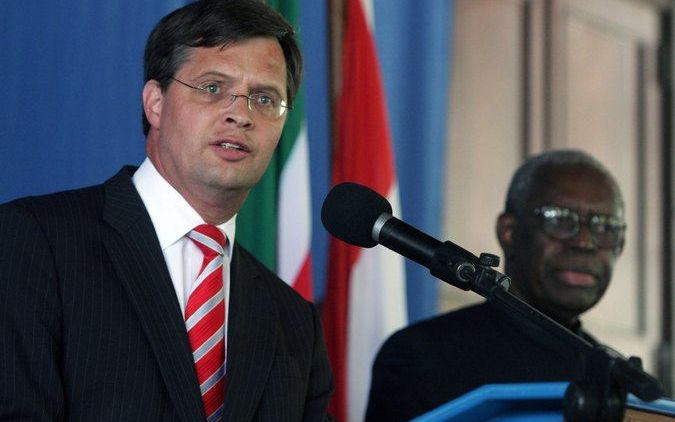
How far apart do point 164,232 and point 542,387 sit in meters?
0.84

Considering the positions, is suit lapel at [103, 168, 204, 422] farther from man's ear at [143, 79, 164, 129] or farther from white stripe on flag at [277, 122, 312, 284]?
white stripe on flag at [277, 122, 312, 284]

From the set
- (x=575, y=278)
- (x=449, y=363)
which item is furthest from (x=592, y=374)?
(x=575, y=278)

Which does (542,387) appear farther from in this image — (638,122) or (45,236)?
(638,122)

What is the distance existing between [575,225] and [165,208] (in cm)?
131

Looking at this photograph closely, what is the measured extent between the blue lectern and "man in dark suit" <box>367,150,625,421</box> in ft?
3.43

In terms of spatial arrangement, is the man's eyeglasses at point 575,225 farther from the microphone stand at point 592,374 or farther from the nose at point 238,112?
the microphone stand at point 592,374

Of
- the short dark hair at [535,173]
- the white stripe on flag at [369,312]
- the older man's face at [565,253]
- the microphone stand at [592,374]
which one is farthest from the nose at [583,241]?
the microphone stand at [592,374]

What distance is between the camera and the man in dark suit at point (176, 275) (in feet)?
6.41

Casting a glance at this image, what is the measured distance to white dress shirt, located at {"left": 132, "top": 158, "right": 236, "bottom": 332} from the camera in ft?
7.20

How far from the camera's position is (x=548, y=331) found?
5.01ft

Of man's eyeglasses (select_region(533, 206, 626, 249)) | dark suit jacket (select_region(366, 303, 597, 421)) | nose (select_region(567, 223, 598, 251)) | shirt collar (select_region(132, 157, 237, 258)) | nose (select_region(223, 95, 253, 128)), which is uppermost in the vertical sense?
nose (select_region(223, 95, 253, 128))

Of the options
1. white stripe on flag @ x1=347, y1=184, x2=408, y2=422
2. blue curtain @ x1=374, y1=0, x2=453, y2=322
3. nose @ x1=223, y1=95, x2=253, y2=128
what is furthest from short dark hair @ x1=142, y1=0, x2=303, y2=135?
blue curtain @ x1=374, y1=0, x2=453, y2=322

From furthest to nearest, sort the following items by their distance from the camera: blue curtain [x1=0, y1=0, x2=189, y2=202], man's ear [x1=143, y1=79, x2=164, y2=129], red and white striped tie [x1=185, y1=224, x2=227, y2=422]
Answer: blue curtain [x1=0, y1=0, x2=189, y2=202] < man's ear [x1=143, y1=79, x2=164, y2=129] < red and white striped tie [x1=185, y1=224, x2=227, y2=422]

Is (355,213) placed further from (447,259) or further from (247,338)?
(247,338)
